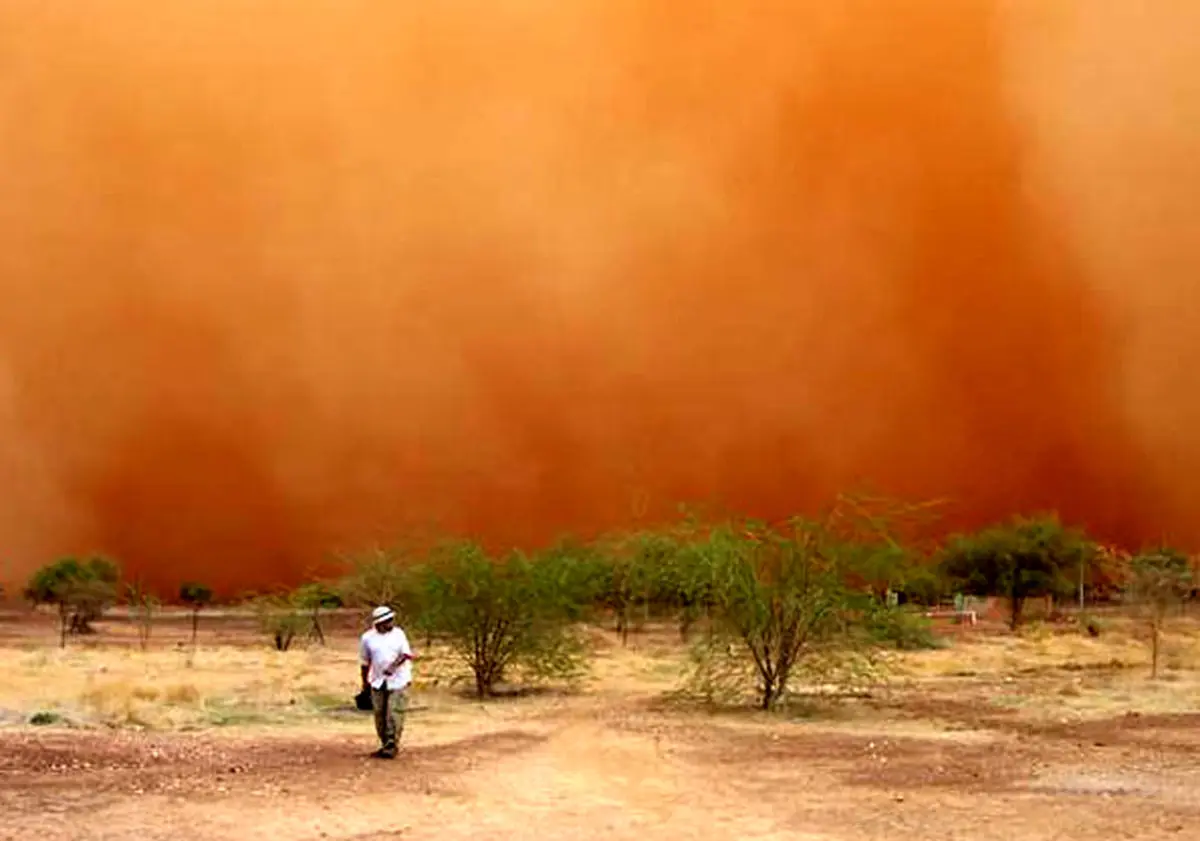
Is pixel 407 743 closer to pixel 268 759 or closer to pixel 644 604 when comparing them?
pixel 268 759

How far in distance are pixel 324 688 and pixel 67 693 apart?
307 cm

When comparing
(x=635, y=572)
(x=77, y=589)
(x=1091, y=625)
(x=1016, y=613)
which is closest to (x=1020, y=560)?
(x=1016, y=613)

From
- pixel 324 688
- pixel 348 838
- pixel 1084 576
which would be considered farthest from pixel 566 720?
pixel 1084 576

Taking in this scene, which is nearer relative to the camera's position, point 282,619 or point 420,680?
point 420,680

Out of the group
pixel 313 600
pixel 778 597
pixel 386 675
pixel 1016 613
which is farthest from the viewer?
pixel 1016 613

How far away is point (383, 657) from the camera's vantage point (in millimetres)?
10039

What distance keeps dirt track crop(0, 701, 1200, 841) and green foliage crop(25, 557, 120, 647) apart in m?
27.0

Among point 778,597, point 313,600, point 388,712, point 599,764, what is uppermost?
point 778,597

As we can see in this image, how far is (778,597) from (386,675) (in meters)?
6.15

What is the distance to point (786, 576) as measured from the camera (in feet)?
49.9

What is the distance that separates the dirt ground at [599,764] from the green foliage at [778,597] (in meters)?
0.73

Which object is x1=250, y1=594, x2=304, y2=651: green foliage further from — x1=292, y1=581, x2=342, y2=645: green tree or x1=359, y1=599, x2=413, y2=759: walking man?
x1=359, y1=599, x2=413, y2=759: walking man

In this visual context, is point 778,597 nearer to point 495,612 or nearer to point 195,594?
point 495,612

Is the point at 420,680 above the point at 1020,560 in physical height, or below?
below
